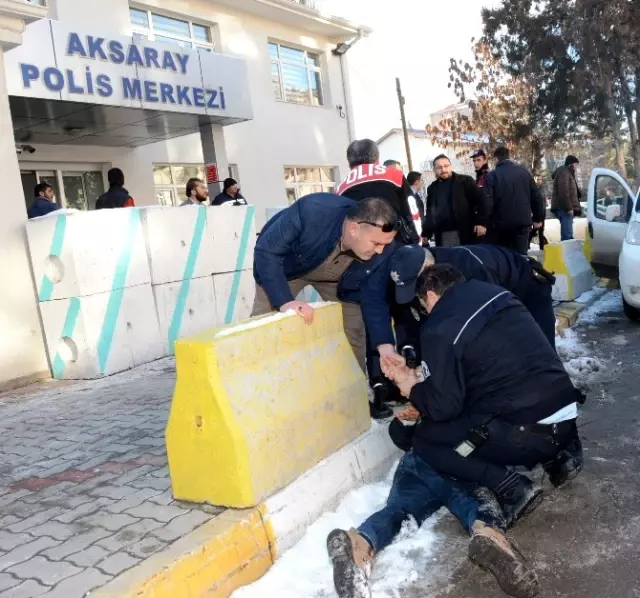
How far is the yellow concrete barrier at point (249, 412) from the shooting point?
304cm

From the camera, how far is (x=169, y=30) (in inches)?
541

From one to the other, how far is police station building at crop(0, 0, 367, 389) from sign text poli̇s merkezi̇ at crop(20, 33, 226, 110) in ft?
0.06

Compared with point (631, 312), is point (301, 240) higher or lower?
higher

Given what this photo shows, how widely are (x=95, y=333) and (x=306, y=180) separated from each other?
444 inches

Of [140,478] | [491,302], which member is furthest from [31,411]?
[491,302]

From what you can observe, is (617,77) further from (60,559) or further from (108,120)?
(60,559)

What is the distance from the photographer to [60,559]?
287 cm

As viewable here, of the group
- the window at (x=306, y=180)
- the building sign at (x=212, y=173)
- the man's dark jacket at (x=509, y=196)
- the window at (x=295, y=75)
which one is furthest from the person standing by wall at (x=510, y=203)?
the window at (x=295, y=75)

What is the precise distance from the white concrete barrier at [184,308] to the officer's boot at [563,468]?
4.59m

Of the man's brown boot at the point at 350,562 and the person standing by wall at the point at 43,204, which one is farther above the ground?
the person standing by wall at the point at 43,204

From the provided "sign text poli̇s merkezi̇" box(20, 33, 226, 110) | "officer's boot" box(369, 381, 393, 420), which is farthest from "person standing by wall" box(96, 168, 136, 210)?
"officer's boot" box(369, 381, 393, 420)

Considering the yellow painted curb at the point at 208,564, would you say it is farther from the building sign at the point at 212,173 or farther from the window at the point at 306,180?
the window at the point at 306,180

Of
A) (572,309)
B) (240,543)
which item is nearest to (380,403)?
(240,543)

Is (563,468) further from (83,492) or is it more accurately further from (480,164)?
(480,164)
